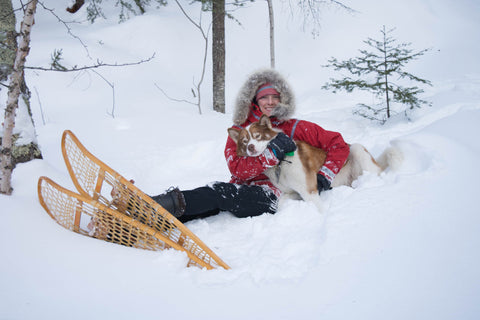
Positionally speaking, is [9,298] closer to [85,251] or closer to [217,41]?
[85,251]

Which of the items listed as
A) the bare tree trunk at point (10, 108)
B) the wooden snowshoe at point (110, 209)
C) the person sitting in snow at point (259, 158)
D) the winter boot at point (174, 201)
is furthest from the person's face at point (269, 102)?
the bare tree trunk at point (10, 108)

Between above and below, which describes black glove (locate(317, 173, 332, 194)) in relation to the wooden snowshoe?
below

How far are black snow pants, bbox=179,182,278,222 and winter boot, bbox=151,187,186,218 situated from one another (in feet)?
0.30

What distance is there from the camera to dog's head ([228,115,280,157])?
2.58m

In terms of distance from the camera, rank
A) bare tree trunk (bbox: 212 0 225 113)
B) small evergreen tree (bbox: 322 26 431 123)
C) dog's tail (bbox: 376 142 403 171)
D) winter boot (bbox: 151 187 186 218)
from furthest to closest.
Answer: bare tree trunk (bbox: 212 0 225 113) < small evergreen tree (bbox: 322 26 431 123) < dog's tail (bbox: 376 142 403 171) < winter boot (bbox: 151 187 186 218)

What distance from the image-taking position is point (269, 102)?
115 inches

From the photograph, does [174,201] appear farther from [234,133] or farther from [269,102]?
[269,102]

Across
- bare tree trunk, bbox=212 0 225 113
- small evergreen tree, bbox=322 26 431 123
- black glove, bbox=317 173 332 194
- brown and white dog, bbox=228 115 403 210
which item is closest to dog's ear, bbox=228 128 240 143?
brown and white dog, bbox=228 115 403 210

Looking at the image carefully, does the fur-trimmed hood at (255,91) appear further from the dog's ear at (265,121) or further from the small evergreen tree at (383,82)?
the small evergreen tree at (383,82)

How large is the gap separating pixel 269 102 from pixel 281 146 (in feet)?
1.85

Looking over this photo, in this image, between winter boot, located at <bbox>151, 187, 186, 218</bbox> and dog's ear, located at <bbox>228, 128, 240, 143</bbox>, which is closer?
winter boot, located at <bbox>151, 187, 186, 218</bbox>

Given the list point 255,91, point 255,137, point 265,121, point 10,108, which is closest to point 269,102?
point 255,91

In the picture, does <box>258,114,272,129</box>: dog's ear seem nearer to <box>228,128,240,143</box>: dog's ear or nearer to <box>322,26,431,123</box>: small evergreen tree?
<box>228,128,240,143</box>: dog's ear

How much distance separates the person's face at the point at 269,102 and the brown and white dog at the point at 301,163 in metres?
0.32
